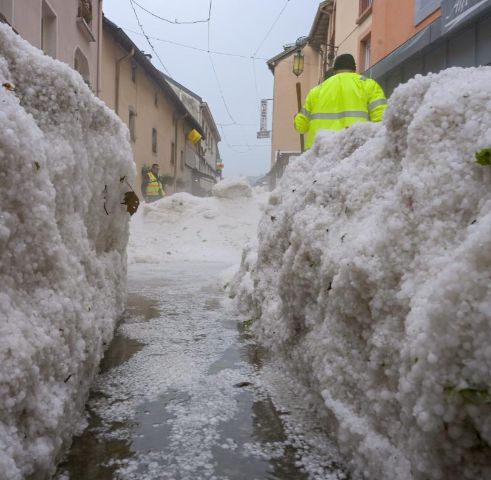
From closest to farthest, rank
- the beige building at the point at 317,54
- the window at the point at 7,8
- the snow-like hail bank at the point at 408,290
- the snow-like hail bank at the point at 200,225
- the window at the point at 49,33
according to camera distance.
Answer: the snow-like hail bank at the point at 408,290
the window at the point at 7,8
the snow-like hail bank at the point at 200,225
the window at the point at 49,33
the beige building at the point at 317,54

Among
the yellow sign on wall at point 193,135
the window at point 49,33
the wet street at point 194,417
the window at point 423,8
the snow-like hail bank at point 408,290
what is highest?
the yellow sign on wall at point 193,135

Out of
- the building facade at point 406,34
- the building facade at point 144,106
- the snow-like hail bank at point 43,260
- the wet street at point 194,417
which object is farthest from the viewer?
the building facade at point 144,106

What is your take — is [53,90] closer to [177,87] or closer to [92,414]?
[92,414]

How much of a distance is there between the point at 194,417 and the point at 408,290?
36.9 inches

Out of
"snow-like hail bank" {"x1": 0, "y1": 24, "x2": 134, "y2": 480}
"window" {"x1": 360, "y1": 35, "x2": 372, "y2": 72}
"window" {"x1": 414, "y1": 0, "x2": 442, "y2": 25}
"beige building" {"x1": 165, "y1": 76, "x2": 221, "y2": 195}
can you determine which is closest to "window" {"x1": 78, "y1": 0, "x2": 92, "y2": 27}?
"window" {"x1": 414, "y1": 0, "x2": 442, "y2": 25}

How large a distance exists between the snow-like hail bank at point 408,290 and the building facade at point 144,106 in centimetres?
1272

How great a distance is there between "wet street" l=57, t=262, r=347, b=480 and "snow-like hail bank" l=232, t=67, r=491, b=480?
0.15 meters

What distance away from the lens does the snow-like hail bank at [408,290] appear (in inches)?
38.5

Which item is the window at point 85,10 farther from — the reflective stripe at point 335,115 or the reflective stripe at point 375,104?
the reflective stripe at point 375,104

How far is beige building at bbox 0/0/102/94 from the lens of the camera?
274 inches

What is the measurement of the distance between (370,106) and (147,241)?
17.8 ft

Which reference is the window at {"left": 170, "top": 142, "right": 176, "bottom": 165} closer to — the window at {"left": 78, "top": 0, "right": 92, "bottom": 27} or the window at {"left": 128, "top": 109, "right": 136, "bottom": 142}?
the window at {"left": 128, "top": 109, "right": 136, "bottom": 142}

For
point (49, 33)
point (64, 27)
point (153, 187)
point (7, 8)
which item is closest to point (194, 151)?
point (153, 187)

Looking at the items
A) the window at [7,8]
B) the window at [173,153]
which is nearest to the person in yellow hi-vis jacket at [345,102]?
the window at [7,8]
